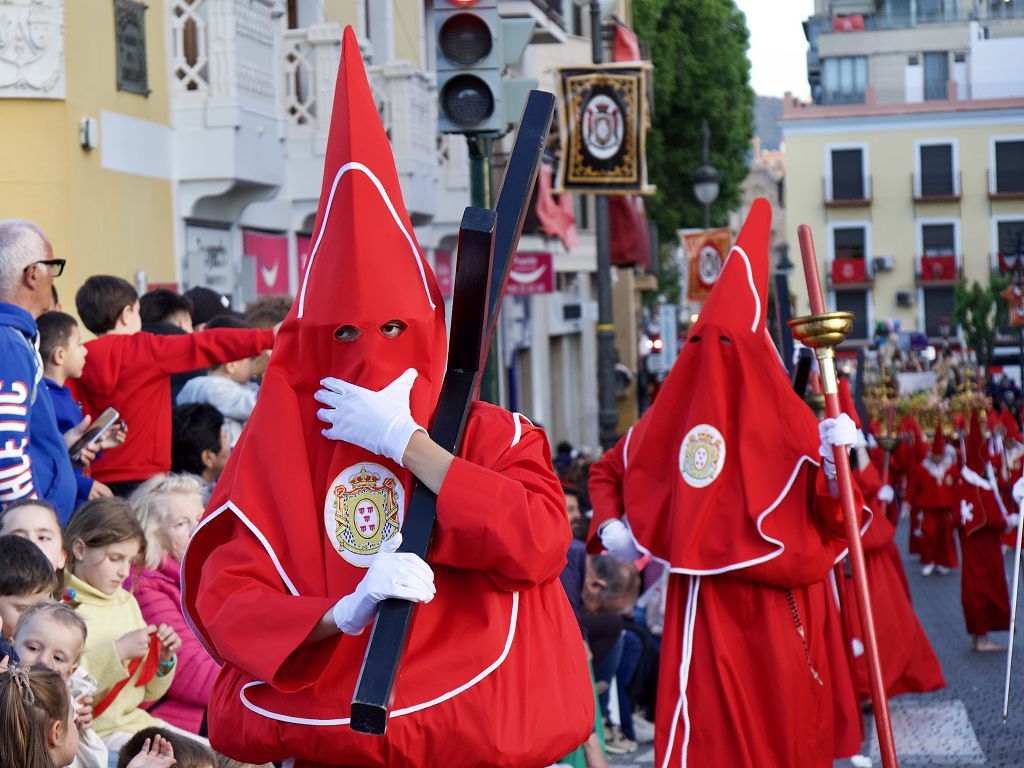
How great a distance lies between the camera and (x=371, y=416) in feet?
13.3

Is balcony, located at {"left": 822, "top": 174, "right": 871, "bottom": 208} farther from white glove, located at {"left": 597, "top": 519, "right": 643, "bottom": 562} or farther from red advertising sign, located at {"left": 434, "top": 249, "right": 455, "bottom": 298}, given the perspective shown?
white glove, located at {"left": 597, "top": 519, "right": 643, "bottom": 562}

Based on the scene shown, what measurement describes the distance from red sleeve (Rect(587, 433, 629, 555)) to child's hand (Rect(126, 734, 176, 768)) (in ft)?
9.47

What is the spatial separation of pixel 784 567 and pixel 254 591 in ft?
11.2

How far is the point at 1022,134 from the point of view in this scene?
210ft

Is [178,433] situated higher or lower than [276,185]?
lower

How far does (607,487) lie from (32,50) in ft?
19.9

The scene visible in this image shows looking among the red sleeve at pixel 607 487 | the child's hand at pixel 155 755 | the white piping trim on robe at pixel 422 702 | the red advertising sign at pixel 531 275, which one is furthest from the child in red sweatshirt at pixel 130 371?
the red advertising sign at pixel 531 275

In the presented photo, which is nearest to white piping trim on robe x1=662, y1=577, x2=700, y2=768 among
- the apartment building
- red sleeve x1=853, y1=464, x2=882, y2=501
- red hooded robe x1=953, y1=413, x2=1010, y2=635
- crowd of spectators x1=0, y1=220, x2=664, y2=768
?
crowd of spectators x1=0, y1=220, x2=664, y2=768

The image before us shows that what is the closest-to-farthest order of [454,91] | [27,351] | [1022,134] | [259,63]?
[27,351]
[454,91]
[259,63]
[1022,134]

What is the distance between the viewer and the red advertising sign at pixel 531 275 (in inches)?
676

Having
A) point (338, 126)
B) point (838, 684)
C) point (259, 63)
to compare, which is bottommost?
point (838, 684)

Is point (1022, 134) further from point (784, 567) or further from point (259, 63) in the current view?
point (784, 567)

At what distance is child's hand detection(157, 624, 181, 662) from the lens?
19.5 ft

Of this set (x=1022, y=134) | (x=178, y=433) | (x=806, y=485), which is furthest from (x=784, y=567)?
(x=1022, y=134)
